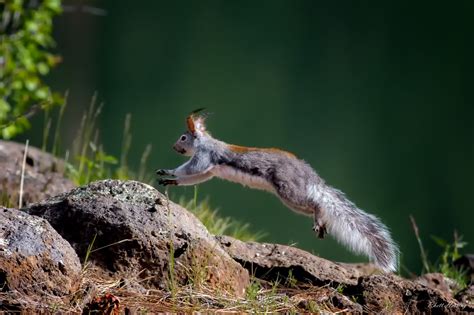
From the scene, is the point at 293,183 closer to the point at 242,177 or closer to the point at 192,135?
the point at 242,177

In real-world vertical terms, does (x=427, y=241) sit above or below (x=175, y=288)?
below

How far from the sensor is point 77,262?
10.9 feet

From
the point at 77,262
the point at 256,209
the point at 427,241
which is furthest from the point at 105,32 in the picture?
the point at 77,262

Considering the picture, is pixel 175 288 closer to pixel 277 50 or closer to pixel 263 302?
pixel 263 302

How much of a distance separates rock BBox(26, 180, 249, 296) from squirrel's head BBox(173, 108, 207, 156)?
1529 millimetres

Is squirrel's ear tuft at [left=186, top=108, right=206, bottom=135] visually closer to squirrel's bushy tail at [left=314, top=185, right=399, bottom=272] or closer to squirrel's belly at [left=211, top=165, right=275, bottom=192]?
squirrel's belly at [left=211, top=165, right=275, bottom=192]

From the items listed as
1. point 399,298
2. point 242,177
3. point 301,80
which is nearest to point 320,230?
point 242,177

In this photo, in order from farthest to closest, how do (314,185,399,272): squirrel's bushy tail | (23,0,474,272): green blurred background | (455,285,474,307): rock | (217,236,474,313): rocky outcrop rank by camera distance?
(23,0,474,272): green blurred background → (314,185,399,272): squirrel's bushy tail → (455,285,474,307): rock → (217,236,474,313): rocky outcrop

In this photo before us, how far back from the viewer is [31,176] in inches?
217

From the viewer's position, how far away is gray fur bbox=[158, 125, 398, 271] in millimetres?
4414

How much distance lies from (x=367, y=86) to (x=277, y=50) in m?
0.96

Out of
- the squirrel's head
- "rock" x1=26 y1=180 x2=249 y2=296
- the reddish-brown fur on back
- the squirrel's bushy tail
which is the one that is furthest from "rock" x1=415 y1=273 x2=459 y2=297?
the squirrel's head

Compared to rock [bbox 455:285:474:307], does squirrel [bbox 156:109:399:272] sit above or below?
above

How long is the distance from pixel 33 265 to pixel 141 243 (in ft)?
1.70
